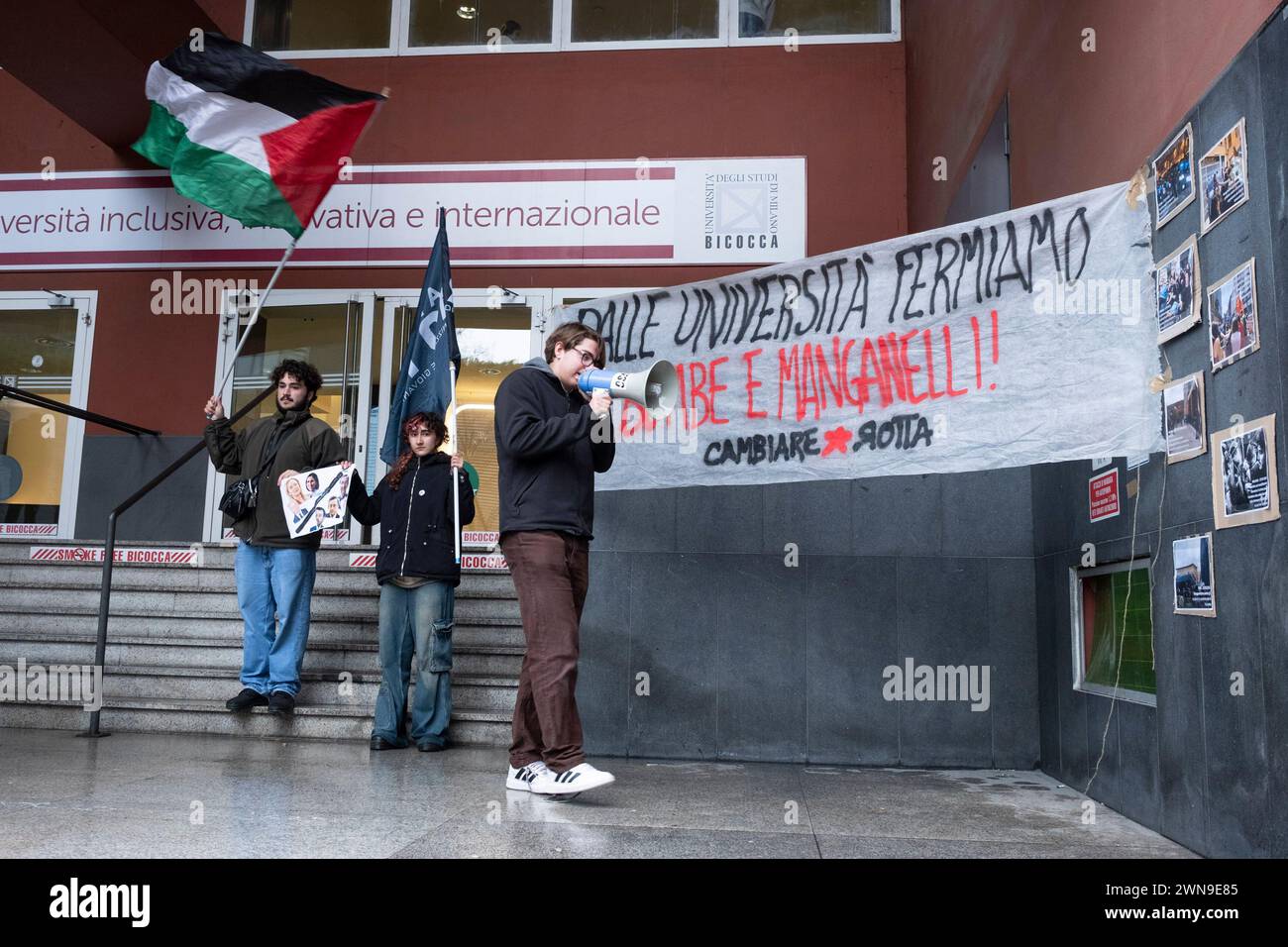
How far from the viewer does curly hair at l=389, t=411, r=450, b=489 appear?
20.3 ft

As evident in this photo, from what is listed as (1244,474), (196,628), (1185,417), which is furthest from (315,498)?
(1244,474)

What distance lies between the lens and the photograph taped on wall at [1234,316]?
324 cm

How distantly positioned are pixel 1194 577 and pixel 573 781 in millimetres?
2285

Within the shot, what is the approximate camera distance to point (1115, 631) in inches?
180

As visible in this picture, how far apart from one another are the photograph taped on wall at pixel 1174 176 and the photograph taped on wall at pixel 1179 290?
0.15 meters

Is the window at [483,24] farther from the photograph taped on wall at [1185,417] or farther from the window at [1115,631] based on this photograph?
the photograph taped on wall at [1185,417]

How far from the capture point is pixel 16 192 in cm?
970

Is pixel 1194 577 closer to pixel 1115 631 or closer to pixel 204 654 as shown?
pixel 1115 631

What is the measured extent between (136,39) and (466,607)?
196 inches

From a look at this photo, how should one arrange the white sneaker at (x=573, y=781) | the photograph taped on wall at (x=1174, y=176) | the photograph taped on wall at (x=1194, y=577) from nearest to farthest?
1. the photograph taped on wall at (x=1194, y=577)
2. the photograph taped on wall at (x=1174, y=176)
3. the white sneaker at (x=573, y=781)
